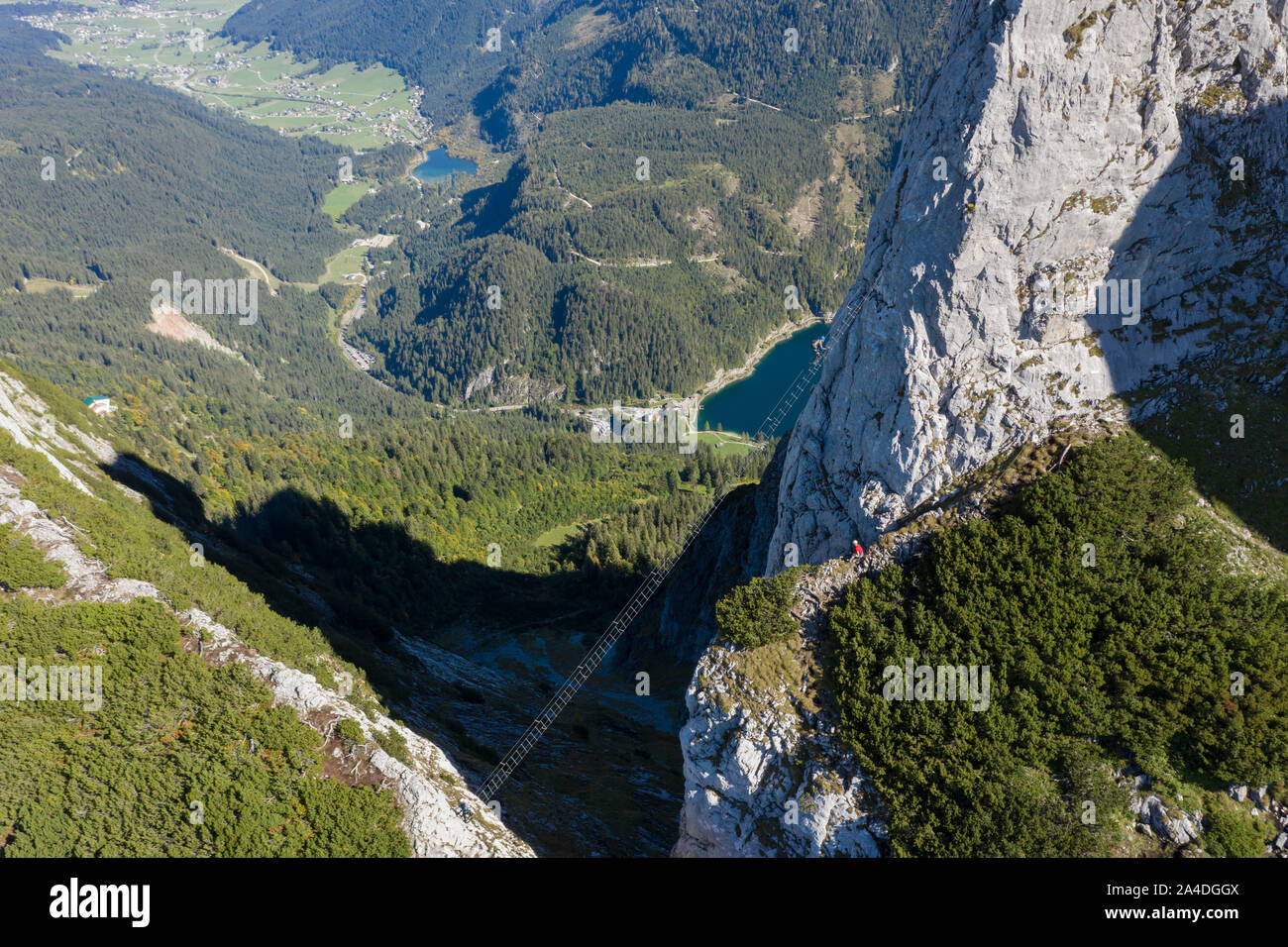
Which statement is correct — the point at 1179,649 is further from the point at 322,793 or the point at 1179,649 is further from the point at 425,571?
the point at 425,571

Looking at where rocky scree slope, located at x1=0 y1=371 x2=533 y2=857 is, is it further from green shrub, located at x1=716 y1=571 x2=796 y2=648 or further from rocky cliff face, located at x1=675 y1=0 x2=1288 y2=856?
green shrub, located at x1=716 y1=571 x2=796 y2=648

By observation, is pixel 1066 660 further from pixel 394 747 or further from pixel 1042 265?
pixel 394 747

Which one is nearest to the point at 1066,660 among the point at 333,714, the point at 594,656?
the point at 333,714

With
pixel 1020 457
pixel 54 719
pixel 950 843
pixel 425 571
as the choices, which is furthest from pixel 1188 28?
pixel 425 571

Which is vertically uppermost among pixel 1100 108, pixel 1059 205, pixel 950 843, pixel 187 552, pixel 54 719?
pixel 1100 108

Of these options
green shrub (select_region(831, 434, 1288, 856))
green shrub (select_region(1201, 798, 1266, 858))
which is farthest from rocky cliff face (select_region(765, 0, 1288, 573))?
green shrub (select_region(1201, 798, 1266, 858))
